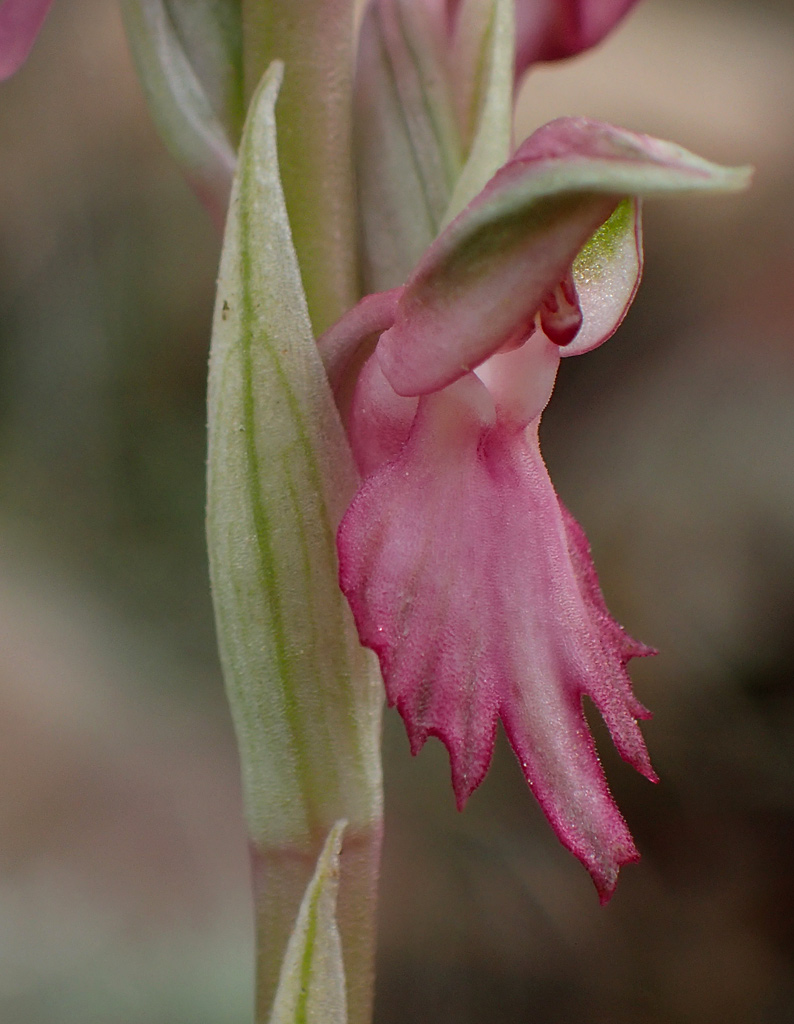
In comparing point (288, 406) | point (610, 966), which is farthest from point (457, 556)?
point (610, 966)

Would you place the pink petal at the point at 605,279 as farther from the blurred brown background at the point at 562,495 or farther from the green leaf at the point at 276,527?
the blurred brown background at the point at 562,495

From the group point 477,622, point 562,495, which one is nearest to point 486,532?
point 477,622

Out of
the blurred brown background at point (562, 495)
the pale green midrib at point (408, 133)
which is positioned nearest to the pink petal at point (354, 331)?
the pale green midrib at point (408, 133)

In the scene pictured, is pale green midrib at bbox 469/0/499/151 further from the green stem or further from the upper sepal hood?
the upper sepal hood

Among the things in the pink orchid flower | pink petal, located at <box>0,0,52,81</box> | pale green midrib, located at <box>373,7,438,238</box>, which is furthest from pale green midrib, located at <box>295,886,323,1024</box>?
pink petal, located at <box>0,0,52,81</box>

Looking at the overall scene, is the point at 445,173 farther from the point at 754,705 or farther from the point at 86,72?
the point at 86,72

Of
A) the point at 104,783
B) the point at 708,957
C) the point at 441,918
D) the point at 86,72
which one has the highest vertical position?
the point at 86,72

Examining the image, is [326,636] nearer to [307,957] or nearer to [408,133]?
[307,957]
